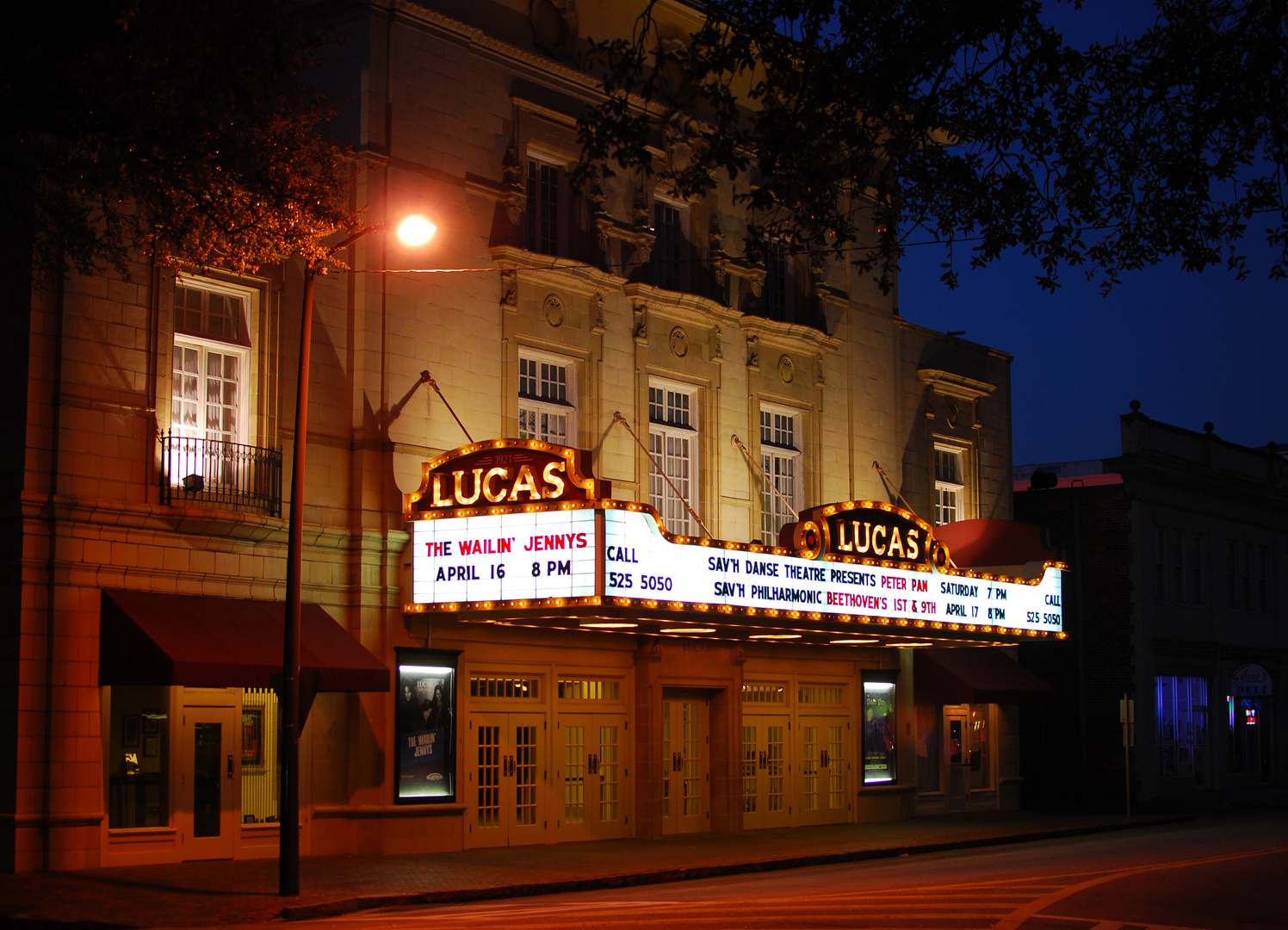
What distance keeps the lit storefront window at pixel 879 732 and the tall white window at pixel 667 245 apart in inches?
360

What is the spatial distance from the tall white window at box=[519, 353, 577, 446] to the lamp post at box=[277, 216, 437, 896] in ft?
23.8

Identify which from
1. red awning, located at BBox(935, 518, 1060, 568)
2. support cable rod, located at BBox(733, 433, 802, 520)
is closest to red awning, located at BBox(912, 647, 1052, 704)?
red awning, located at BBox(935, 518, 1060, 568)

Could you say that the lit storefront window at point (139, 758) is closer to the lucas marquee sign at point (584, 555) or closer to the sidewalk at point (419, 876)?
the sidewalk at point (419, 876)

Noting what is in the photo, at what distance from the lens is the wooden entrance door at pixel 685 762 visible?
26.9m

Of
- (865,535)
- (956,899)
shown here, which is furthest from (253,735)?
(865,535)

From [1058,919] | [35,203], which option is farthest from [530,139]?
[1058,919]

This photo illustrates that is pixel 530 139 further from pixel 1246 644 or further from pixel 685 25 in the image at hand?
pixel 1246 644

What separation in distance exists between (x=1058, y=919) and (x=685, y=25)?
18598 millimetres

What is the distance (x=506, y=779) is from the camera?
23953mm

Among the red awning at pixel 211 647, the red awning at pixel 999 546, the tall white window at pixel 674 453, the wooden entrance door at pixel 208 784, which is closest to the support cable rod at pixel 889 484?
the red awning at pixel 999 546

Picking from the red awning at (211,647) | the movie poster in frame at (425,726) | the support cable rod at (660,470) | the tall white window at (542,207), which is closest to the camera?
the red awning at (211,647)

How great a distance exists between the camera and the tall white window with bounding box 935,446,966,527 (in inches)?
1363

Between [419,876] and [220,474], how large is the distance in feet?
18.7

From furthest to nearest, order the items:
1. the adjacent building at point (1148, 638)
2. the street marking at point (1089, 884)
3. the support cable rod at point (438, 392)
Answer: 1. the adjacent building at point (1148, 638)
2. the support cable rod at point (438, 392)
3. the street marking at point (1089, 884)
